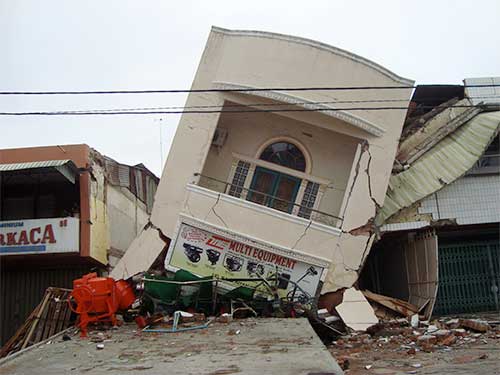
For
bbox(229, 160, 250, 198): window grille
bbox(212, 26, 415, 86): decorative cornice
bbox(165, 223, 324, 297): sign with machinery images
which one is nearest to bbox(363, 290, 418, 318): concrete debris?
bbox(165, 223, 324, 297): sign with machinery images

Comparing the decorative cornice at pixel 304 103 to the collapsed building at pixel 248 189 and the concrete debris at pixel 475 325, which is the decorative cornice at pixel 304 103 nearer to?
the collapsed building at pixel 248 189

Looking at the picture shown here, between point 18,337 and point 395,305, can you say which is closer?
point 18,337

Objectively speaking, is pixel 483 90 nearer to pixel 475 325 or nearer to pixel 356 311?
pixel 475 325

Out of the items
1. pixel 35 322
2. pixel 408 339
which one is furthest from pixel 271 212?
pixel 35 322

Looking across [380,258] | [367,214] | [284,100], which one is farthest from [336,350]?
[380,258]

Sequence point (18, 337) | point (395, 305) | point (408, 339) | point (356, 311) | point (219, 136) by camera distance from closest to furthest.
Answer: point (408, 339) → point (18, 337) → point (356, 311) → point (395, 305) → point (219, 136)

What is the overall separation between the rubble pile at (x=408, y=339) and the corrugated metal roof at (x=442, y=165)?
2699mm

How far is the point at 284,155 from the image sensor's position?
1307cm

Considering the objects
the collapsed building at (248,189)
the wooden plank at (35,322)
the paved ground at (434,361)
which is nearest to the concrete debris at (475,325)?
the paved ground at (434,361)

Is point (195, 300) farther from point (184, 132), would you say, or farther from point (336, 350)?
point (184, 132)

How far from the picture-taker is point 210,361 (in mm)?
5996

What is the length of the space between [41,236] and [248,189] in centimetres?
593

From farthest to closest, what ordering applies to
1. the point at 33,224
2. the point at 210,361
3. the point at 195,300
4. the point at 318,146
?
the point at 33,224 → the point at 318,146 → the point at 195,300 → the point at 210,361

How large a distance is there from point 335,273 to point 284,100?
376 cm
